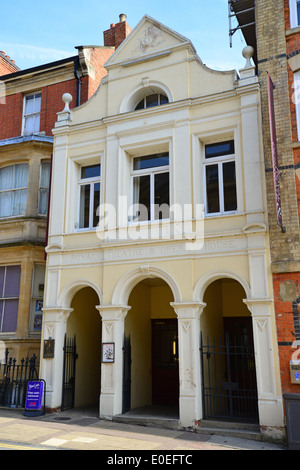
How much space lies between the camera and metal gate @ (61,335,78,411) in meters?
12.4

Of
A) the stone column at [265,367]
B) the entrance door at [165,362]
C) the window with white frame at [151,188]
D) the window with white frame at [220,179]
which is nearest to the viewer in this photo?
the stone column at [265,367]

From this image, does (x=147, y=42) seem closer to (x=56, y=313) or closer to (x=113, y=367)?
(x=56, y=313)

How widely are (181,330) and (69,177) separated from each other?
19.4 feet

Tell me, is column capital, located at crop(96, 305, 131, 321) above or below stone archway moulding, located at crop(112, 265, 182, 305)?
below

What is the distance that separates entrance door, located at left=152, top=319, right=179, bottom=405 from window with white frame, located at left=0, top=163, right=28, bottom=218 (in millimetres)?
6223

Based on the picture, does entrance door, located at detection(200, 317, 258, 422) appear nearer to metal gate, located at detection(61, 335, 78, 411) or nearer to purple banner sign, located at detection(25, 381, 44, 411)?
metal gate, located at detection(61, 335, 78, 411)

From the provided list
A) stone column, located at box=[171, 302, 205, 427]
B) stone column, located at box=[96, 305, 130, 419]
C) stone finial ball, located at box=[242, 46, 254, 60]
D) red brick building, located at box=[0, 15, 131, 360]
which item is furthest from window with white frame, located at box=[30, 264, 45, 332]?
stone finial ball, located at box=[242, 46, 254, 60]

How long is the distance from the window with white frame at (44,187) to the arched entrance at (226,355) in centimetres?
649

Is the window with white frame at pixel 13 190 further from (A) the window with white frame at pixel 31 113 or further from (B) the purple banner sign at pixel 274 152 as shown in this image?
(B) the purple banner sign at pixel 274 152

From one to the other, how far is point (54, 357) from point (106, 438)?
3602 mm

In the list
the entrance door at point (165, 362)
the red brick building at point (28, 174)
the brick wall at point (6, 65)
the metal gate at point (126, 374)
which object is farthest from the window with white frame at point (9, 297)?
the brick wall at point (6, 65)

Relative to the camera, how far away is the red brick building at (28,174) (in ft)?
46.0

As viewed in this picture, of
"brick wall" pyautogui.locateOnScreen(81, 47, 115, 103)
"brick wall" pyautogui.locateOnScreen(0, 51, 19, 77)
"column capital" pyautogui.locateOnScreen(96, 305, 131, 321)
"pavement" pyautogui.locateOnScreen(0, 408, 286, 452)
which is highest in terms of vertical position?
"brick wall" pyautogui.locateOnScreen(0, 51, 19, 77)
